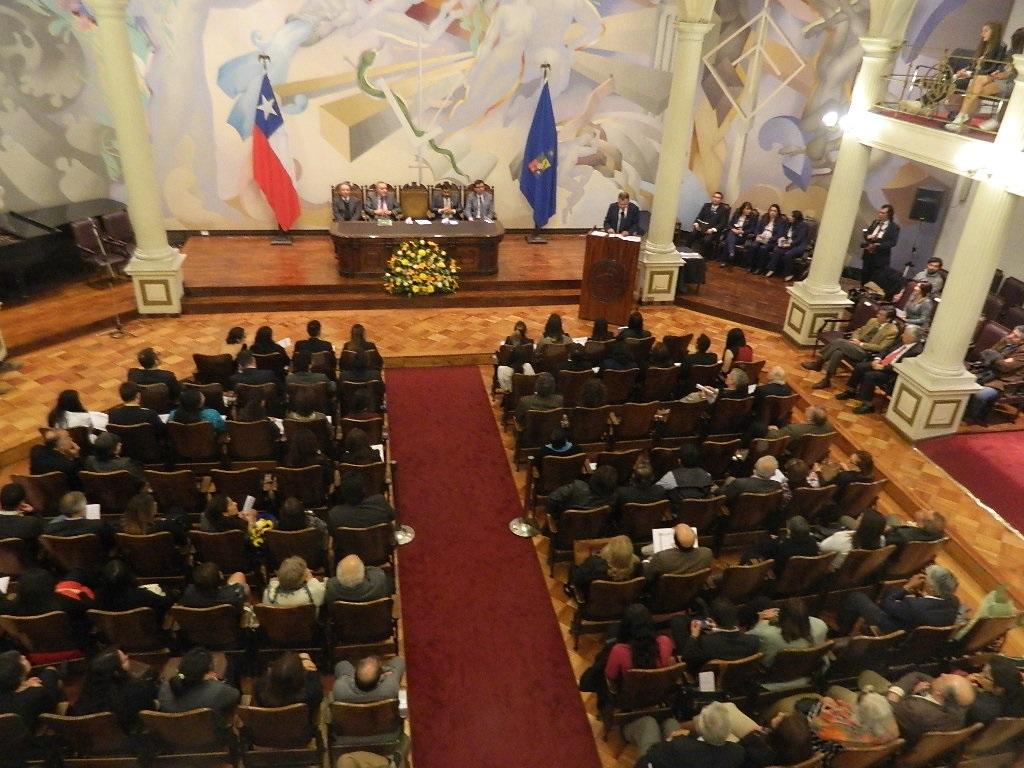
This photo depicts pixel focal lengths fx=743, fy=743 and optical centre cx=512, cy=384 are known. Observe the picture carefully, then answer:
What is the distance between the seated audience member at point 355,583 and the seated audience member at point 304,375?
240 centimetres

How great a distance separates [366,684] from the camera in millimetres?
3336

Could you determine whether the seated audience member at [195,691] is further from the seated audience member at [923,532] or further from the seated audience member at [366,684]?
the seated audience member at [923,532]

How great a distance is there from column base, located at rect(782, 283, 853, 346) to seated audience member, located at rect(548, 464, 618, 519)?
4.90 meters

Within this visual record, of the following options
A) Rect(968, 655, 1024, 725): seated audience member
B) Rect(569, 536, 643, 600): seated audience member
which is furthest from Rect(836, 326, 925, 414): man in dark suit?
Rect(569, 536, 643, 600): seated audience member

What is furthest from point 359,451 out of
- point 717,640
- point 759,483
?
point 759,483

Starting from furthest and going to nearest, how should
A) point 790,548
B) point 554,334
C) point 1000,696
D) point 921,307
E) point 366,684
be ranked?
point 921,307, point 554,334, point 790,548, point 1000,696, point 366,684

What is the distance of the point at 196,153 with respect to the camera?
34.0ft

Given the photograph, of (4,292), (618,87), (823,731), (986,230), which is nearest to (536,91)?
(618,87)

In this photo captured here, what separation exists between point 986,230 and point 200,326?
313 inches

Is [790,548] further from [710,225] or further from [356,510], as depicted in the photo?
[710,225]

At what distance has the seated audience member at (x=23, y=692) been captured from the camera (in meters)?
3.15

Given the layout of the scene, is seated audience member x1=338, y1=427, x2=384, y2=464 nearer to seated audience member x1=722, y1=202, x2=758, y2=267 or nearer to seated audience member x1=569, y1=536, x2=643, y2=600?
seated audience member x1=569, y1=536, x2=643, y2=600

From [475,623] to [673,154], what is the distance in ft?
21.9

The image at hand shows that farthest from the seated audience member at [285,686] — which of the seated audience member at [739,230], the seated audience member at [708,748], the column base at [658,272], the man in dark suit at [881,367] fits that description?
the seated audience member at [739,230]
